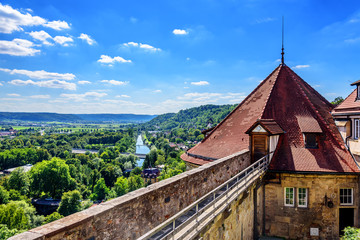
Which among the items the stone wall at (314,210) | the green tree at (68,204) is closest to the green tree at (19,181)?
the green tree at (68,204)

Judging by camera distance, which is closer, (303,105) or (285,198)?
(285,198)

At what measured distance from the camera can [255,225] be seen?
12102 millimetres

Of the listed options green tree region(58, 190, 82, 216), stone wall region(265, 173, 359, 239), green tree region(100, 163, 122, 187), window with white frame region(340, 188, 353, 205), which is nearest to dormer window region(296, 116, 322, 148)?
stone wall region(265, 173, 359, 239)

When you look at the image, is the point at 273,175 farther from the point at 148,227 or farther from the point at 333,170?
the point at 148,227

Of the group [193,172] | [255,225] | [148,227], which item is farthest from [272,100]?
[148,227]

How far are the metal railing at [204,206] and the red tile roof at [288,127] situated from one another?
5.01 feet

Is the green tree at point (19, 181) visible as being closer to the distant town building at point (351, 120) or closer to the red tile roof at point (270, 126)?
the red tile roof at point (270, 126)

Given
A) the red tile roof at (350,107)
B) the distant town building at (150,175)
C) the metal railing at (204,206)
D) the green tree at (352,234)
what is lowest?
the distant town building at (150,175)

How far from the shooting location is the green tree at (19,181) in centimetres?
5631

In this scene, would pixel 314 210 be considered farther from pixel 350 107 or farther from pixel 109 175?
pixel 109 175

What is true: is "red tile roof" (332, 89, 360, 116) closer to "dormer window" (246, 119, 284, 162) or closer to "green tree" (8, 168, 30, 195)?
"dormer window" (246, 119, 284, 162)

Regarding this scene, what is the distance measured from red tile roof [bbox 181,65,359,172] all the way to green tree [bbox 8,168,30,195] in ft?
184

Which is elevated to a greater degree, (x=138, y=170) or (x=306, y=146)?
(x=306, y=146)

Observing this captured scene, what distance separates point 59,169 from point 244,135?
58.9 metres
